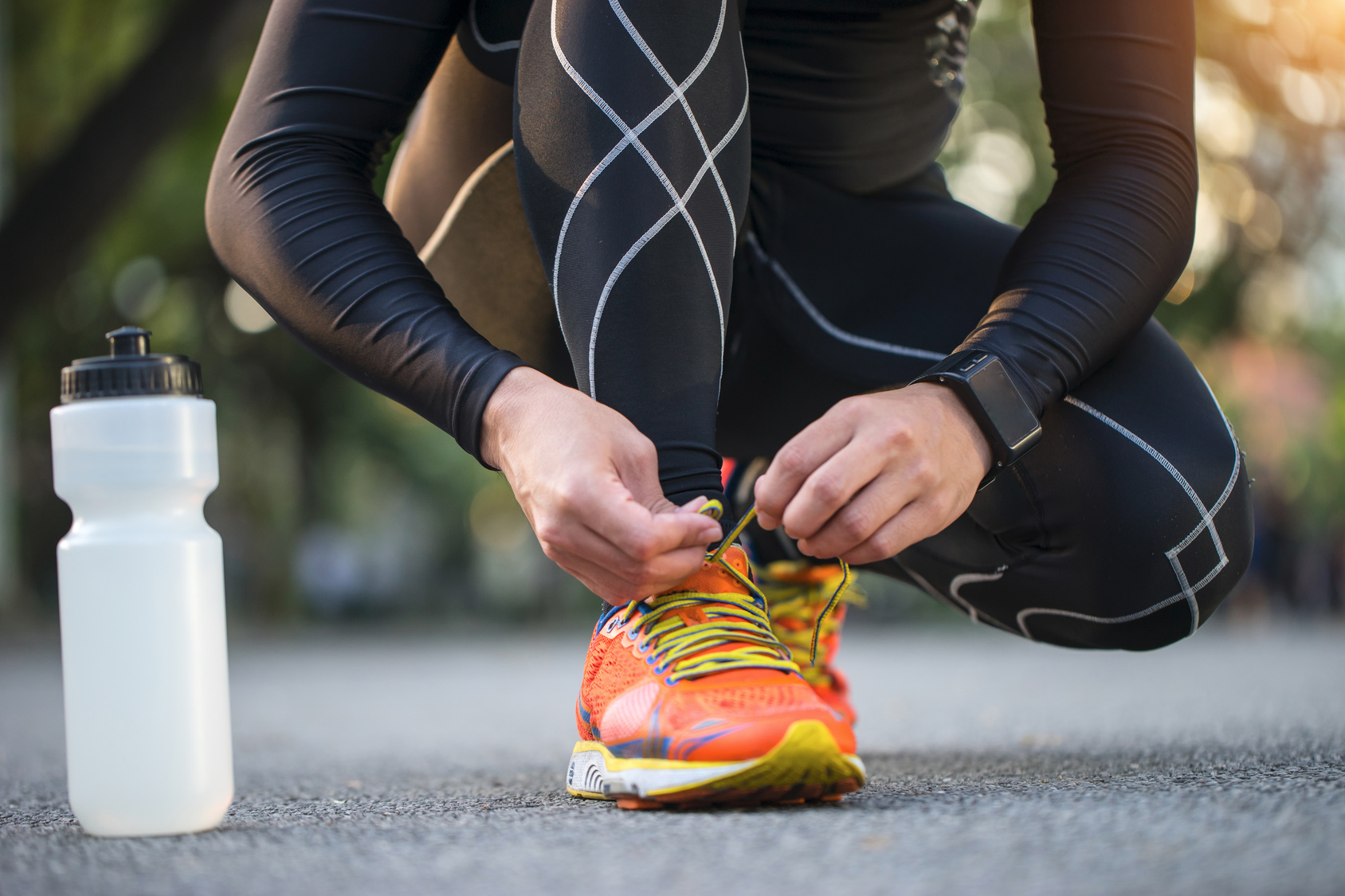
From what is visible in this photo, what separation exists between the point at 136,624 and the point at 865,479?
2.02ft

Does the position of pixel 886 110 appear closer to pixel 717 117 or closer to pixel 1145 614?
pixel 717 117

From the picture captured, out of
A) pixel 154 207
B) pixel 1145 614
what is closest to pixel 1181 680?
pixel 1145 614

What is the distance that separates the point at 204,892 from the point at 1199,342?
31.1 ft

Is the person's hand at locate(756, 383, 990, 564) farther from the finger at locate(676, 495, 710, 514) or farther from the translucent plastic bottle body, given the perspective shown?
the translucent plastic bottle body

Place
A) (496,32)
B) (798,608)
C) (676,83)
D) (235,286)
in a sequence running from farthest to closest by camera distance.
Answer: (235,286)
(798,608)
(496,32)
(676,83)

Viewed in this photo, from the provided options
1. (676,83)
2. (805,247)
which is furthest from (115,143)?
(676,83)

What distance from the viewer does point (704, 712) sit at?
0.94m

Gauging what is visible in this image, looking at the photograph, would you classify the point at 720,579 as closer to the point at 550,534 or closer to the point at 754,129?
the point at 550,534

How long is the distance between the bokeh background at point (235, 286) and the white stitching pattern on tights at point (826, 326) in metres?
0.46

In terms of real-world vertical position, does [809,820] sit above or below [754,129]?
below

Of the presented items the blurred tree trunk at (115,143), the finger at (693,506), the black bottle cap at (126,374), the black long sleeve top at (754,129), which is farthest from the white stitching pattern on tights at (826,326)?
the blurred tree trunk at (115,143)

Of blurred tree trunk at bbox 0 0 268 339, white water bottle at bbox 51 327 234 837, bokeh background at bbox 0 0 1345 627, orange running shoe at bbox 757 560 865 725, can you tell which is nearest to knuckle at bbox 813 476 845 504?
white water bottle at bbox 51 327 234 837

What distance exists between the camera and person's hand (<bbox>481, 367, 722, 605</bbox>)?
35.7 inches

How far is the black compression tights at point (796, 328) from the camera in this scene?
1.08 m
